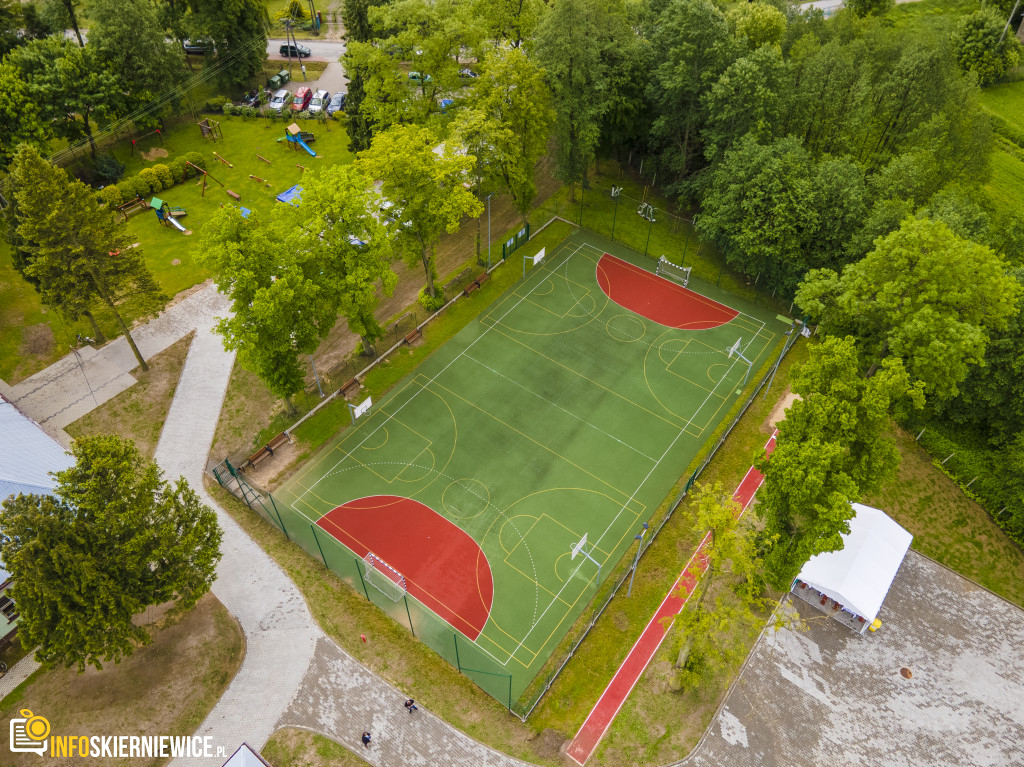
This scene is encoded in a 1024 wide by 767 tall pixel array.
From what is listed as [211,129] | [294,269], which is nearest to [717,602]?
[294,269]

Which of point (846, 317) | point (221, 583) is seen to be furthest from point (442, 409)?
point (846, 317)

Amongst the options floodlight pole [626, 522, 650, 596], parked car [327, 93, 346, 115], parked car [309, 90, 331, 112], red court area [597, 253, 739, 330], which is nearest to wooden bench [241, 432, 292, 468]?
floodlight pole [626, 522, 650, 596]

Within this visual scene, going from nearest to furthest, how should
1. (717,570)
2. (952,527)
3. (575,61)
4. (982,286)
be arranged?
1. (717,570)
2. (982,286)
3. (952,527)
4. (575,61)

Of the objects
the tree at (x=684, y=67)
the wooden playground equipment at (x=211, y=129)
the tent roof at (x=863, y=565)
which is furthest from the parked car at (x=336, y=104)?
the tent roof at (x=863, y=565)

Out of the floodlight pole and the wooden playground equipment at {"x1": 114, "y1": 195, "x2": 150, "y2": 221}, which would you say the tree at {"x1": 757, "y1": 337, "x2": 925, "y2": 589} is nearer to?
the floodlight pole

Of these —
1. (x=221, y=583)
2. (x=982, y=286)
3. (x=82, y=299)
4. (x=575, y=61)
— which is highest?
(x=575, y=61)

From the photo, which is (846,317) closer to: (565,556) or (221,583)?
(565,556)

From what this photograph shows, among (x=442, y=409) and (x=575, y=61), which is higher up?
(x=575, y=61)
